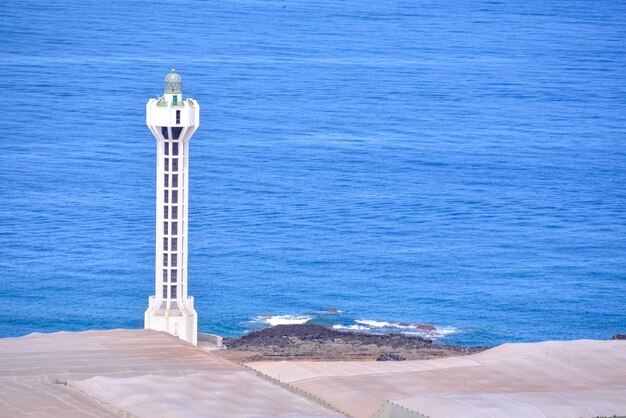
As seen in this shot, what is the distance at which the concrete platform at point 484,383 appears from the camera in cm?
7281

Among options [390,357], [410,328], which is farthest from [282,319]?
[390,357]

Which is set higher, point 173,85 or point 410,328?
point 173,85

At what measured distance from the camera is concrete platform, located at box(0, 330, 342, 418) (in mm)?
73250

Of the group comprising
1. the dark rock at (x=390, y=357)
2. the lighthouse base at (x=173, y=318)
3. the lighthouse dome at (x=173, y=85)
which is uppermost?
the lighthouse dome at (x=173, y=85)

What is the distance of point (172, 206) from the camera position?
323 feet

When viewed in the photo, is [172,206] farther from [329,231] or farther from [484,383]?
[329,231]

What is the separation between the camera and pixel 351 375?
8344cm

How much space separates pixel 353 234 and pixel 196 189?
21.5 m

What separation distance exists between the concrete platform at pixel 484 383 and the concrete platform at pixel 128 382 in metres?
2.87

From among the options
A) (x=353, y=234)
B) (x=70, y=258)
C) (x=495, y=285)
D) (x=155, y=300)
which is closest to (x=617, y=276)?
(x=495, y=285)

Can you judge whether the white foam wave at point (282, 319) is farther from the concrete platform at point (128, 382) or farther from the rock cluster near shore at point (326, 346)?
the concrete platform at point (128, 382)

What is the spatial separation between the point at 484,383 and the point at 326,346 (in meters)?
27.1

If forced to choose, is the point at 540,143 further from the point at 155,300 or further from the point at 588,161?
the point at 155,300

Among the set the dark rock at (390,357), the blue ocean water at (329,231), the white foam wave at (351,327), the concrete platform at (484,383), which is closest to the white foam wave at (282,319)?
the blue ocean water at (329,231)
